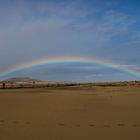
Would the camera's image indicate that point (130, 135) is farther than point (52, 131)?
No

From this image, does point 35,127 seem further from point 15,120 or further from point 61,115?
point 61,115

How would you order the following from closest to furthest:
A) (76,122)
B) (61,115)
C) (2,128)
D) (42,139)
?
1. (42,139)
2. (2,128)
3. (76,122)
4. (61,115)

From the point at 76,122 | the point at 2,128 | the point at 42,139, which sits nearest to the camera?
the point at 42,139

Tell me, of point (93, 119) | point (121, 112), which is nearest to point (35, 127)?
point (93, 119)

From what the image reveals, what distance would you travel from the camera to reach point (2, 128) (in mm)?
10141

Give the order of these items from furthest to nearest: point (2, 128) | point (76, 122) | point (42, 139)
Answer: point (76, 122), point (2, 128), point (42, 139)

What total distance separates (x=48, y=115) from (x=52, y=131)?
A: 10.8 ft

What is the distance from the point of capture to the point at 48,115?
12906 millimetres

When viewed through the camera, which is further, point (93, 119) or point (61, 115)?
point (61, 115)

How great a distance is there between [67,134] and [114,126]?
1.88 meters

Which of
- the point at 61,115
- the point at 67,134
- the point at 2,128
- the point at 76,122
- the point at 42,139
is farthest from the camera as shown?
the point at 61,115

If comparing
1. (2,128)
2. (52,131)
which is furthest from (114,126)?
(2,128)

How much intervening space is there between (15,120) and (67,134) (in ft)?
10.3

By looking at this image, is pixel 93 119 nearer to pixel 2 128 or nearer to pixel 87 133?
pixel 87 133
